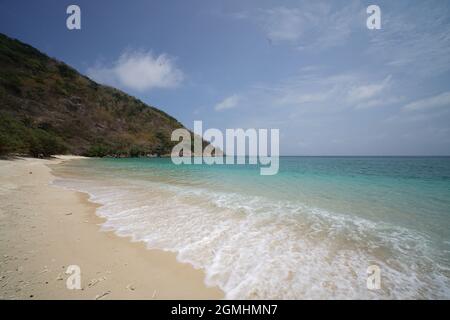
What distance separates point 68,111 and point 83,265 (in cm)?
9914

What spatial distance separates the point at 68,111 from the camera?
79.9m

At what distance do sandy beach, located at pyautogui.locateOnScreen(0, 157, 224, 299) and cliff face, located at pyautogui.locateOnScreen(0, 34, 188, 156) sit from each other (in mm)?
42463

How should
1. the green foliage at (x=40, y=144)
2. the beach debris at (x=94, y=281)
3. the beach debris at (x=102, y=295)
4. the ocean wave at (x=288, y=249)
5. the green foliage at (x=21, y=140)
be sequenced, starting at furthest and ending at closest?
the green foliage at (x=40, y=144) < the green foliage at (x=21, y=140) < the ocean wave at (x=288, y=249) < the beach debris at (x=94, y=281) < the beach debris at (x=102, y=295)

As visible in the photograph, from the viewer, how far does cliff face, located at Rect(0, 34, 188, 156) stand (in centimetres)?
6519

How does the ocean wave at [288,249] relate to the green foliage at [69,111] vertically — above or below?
below

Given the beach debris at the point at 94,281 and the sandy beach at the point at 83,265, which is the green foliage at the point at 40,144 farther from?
the beach debris at the point at 94,281

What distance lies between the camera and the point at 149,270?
3.94m

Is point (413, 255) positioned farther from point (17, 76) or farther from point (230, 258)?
point (17, 76)

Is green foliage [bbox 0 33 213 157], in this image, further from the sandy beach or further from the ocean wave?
the ocean wave

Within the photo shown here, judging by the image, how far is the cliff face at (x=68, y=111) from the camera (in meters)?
65.2

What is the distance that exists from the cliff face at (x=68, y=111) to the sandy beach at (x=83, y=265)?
42463 millimetres
